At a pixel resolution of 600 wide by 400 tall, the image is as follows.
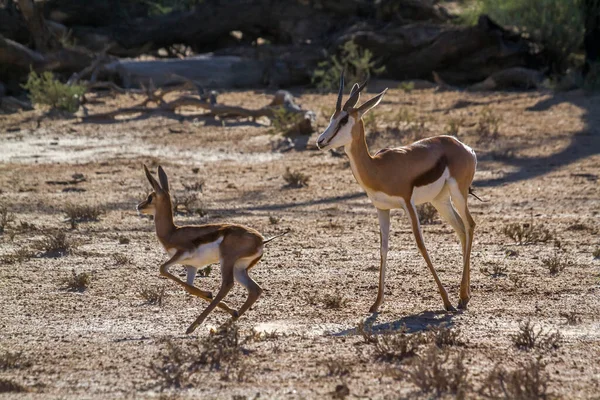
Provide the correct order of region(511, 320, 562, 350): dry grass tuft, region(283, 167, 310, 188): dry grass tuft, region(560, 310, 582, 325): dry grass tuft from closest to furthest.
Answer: region(511, 320, 562, 350): dry grass tuft
region(560, 310, 582, 325): dry grass tuft
region(283, 167, 310, 188): dry grass tuft

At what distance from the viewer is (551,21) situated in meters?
20.4

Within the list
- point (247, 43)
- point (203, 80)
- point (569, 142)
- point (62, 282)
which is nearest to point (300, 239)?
point (62, 282)

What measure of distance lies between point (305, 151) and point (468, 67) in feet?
25.1

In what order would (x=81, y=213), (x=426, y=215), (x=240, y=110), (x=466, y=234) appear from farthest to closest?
(x=240, y=110) → (x=426, y=215) → (x=81, y=213) → (x=466, y=234)

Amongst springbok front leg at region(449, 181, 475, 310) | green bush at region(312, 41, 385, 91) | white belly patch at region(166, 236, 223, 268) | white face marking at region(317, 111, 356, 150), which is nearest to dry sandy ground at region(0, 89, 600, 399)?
springbok front leg at region(449, 181, 475, 310)

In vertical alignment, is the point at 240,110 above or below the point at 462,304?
above

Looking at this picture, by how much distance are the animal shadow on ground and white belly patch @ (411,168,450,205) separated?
849mm

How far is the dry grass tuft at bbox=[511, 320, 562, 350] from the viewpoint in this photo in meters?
6.22

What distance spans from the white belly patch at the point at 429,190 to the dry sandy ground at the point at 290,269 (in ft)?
2.67

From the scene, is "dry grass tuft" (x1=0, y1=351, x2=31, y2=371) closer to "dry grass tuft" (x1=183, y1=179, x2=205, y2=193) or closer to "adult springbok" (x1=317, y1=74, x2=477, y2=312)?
"adult springbok" (x1=317, y1=74, x2=477, y2=312)

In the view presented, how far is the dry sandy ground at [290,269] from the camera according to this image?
19.0 feet

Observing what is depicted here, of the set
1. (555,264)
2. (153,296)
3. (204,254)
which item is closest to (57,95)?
(153,296)

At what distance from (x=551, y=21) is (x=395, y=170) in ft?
47.0

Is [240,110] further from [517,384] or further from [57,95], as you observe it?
[517,384]
